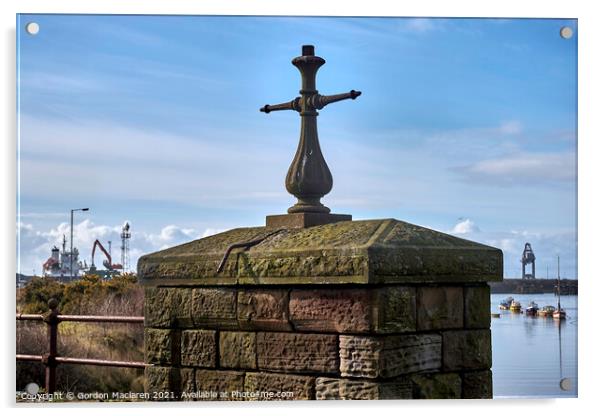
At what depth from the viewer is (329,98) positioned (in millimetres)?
5852

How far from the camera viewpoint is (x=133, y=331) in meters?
10.1

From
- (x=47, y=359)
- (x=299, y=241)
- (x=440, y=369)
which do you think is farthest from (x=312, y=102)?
(x=47, y=359)

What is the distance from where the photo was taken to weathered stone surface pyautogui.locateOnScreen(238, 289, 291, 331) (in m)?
5.41

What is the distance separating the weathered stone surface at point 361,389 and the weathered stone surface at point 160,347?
121 centimetres

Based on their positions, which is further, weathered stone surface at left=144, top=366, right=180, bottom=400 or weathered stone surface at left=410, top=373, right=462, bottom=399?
weathered stone surface at left=144, top=366, right=180, bottom=400

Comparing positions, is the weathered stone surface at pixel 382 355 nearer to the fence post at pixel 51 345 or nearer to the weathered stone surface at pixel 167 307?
the weathered stone surface at pixel 167 307

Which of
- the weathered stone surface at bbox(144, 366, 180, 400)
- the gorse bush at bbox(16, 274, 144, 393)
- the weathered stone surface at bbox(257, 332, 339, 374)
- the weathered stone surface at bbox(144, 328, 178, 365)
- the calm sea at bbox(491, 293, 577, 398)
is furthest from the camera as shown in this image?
the gorse bush at bbox(16, 274, 144, 393)

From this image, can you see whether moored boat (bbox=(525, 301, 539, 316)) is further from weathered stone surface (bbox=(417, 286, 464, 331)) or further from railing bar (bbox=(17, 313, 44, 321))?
railing bar (bbox=(17, 313, 44, 321))

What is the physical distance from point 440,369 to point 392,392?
1.59ft

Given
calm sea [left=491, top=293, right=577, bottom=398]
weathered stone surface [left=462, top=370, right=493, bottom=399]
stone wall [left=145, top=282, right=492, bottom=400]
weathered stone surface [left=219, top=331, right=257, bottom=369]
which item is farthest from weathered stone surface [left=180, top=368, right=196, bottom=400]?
calm sea [left=491, top=293, right=577, bottom=398]

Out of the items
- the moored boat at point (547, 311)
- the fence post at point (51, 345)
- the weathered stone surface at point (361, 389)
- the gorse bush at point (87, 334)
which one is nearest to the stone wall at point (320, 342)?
the weathered stone surface at point (361, 389)

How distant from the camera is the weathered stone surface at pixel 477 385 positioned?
5.59m

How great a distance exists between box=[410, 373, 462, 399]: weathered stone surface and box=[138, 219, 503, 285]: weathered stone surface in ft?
1.93

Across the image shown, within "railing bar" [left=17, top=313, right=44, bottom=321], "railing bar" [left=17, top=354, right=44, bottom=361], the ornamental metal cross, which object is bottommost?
"railing bar" [left=17, top=354, right=44, bottom=361]
